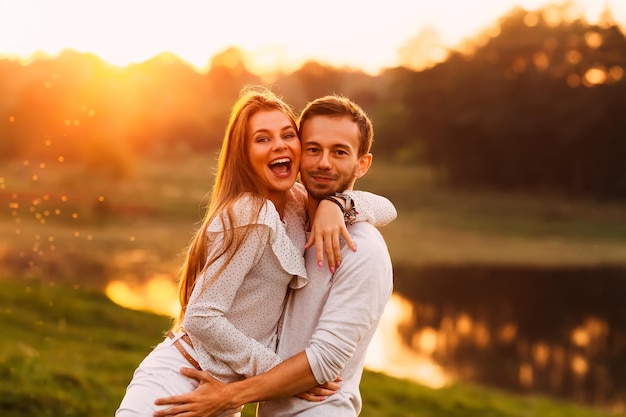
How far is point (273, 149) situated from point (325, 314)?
0.57 metres

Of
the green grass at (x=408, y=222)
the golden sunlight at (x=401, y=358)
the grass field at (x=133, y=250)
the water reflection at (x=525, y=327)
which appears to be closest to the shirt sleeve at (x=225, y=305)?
the grass field at (x=133, y=250)

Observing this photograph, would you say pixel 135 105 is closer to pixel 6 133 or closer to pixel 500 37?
pixel 6 133

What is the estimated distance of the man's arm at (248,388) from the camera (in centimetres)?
262

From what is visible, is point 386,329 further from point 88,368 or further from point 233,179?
point 233,179

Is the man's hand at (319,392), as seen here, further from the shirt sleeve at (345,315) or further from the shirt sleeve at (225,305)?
the shirt sleeve at (225,305)

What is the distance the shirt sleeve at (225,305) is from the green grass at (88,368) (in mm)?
3444

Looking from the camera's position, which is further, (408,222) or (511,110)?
(511,110)

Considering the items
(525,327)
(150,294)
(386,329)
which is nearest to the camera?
(386,329)

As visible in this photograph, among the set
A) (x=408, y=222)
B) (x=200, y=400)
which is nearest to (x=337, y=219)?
(x=200, y=400)

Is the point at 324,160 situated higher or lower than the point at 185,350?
higher

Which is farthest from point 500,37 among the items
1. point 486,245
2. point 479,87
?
point 486,245

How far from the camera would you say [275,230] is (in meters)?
2.65

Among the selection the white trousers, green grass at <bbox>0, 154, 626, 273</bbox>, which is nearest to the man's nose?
the white trousers

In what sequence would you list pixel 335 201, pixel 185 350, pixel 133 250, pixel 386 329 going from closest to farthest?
pixel 185 350 < pixel 335 201 < pixel 386 329 < pixel 133 250
